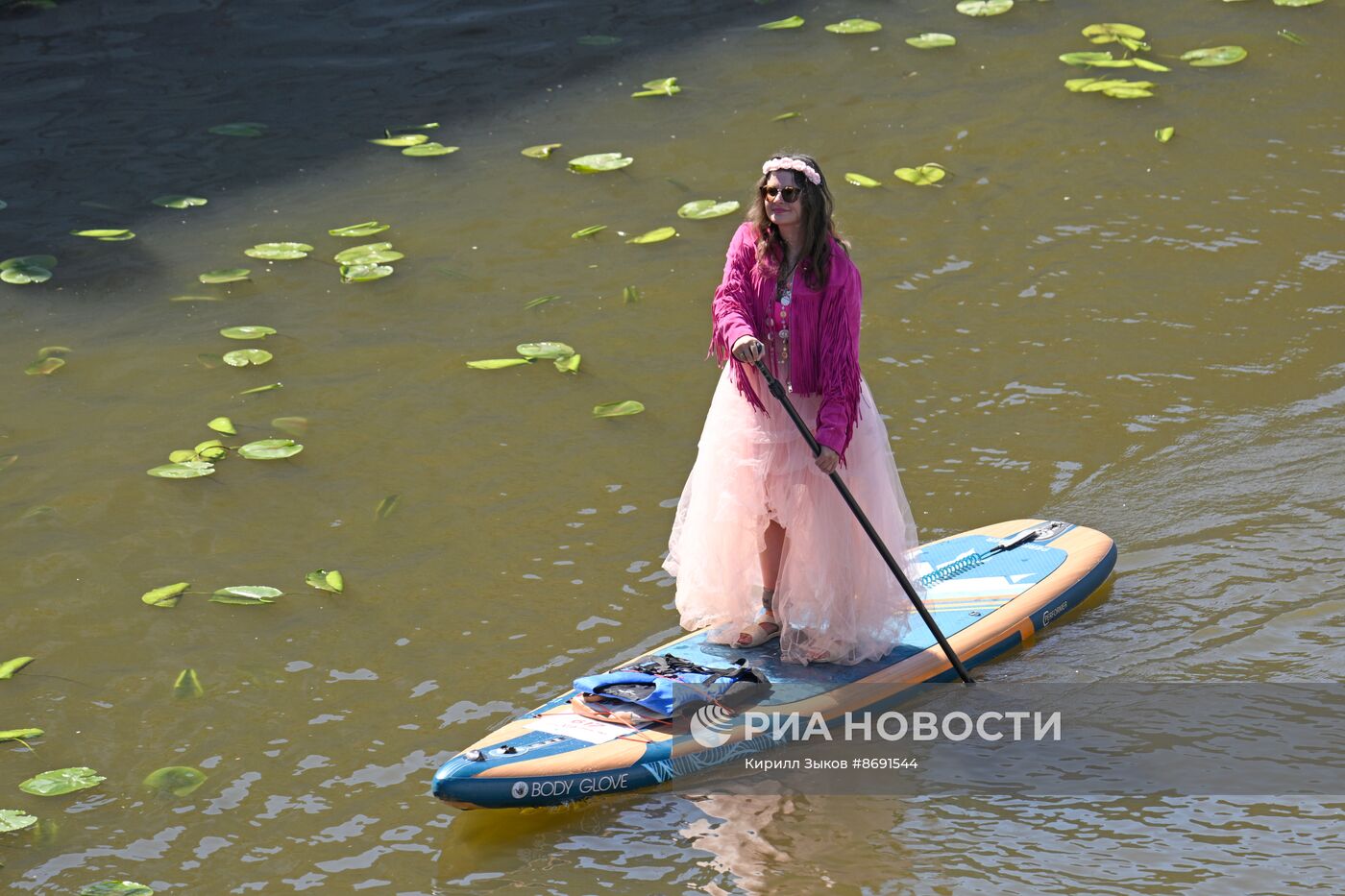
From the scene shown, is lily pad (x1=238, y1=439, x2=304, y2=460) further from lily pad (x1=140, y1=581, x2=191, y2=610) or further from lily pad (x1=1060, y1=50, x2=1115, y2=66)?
lily pad (x1=1060, y1=50, x2=1115, y2=66)

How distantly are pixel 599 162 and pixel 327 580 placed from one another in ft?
11.2

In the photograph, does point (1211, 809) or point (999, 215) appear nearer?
point (1211, 809)

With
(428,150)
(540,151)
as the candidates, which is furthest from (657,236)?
(428,150)

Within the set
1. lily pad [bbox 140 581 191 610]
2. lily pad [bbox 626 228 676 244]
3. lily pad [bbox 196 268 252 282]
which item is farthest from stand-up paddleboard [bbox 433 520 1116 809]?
lily pad [bbox 196 268 252 282]

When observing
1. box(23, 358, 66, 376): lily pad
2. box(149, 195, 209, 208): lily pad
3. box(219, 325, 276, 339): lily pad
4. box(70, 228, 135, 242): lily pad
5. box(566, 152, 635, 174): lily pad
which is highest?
box(566, 152, 635, 174): lily pad

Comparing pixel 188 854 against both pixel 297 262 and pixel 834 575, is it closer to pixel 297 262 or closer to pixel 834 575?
pixel 834 575

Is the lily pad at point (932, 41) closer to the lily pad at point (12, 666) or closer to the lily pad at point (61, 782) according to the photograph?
the lily pad at point (12, 666)

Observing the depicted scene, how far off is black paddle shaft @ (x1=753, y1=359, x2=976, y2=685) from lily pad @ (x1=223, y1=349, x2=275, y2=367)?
286 centimetres

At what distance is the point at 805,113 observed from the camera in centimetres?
803

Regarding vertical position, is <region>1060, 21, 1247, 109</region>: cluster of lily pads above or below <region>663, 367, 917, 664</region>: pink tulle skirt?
above

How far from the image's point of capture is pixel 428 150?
309 inches

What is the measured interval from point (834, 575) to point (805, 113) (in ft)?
14.6

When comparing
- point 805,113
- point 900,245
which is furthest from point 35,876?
point 805,113

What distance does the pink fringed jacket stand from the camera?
3922mm
